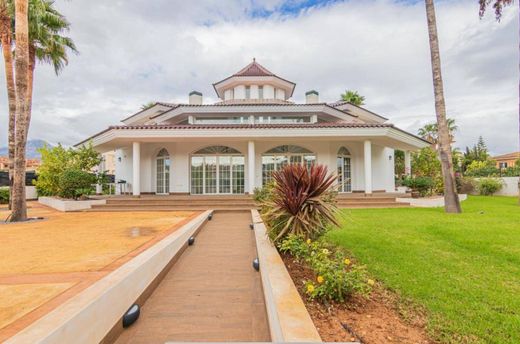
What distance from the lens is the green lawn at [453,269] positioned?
9.29 ft

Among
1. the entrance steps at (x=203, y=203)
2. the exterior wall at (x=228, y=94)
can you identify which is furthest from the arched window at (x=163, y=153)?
the exterior wall at (x=228, y=94)

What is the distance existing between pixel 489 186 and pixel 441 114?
16170mm

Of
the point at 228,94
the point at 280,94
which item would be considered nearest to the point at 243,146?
the point at 228,94

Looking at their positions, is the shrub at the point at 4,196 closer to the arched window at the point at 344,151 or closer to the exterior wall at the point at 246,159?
the exterior wall at the point at 246,159

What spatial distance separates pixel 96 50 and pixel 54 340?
21.5m

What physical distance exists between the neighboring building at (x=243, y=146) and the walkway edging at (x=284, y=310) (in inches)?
471

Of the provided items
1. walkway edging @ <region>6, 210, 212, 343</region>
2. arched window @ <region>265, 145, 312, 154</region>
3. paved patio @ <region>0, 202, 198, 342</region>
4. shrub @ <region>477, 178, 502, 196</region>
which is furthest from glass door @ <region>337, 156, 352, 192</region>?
walkway edging @ <region>6, 210, 212, 343</region>

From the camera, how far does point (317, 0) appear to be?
15508 mm

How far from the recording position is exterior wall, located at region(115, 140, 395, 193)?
17.5m

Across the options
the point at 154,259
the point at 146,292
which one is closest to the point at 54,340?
the point at 146,292

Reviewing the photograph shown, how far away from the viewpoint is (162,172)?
59.4ft

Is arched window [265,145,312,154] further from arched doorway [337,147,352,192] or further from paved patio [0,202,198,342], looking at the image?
paved patio [0,202,198,342]

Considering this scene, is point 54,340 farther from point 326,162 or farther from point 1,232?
point 326,162

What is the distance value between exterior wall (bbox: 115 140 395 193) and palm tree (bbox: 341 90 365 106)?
1237cm
